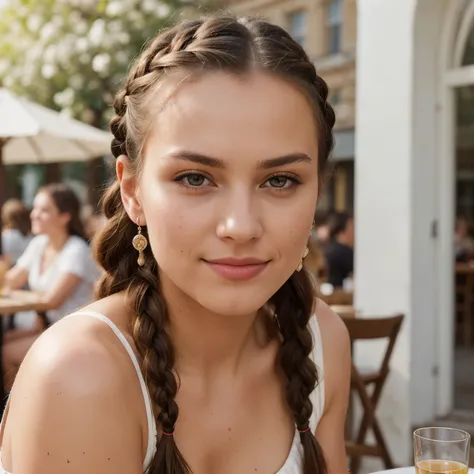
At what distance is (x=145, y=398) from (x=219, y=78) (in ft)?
2.18

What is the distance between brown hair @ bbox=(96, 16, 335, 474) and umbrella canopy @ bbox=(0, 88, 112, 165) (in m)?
4.44

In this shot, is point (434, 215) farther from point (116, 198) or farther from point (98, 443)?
point (98, 443)

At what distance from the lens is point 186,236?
140cm

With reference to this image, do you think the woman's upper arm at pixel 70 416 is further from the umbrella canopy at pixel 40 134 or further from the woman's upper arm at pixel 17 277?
the woman's upper arm at pixel 17 277

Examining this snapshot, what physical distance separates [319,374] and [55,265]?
13.8ft

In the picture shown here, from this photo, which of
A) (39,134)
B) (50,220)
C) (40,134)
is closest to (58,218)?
(50,220)

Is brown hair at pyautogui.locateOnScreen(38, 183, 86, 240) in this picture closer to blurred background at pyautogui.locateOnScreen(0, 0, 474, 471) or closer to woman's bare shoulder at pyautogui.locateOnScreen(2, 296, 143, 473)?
blurred background at pyautogui.locateOnScreen(0, 0, 474, 471)

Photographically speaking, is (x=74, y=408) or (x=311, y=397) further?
(x=311, y=397)

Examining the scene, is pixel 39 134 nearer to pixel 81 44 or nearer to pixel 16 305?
pixel 16 305

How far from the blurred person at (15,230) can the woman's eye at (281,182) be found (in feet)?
23.5

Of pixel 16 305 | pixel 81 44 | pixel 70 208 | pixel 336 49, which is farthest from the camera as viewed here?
pixel 336 49

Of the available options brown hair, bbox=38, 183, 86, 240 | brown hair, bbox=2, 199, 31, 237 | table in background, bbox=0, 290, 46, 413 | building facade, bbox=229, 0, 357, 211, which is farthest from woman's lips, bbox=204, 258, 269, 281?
building facade, bbox=229, 0, 357, 211

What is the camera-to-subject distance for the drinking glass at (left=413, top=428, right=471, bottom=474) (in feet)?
5.29

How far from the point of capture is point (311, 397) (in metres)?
1.88
